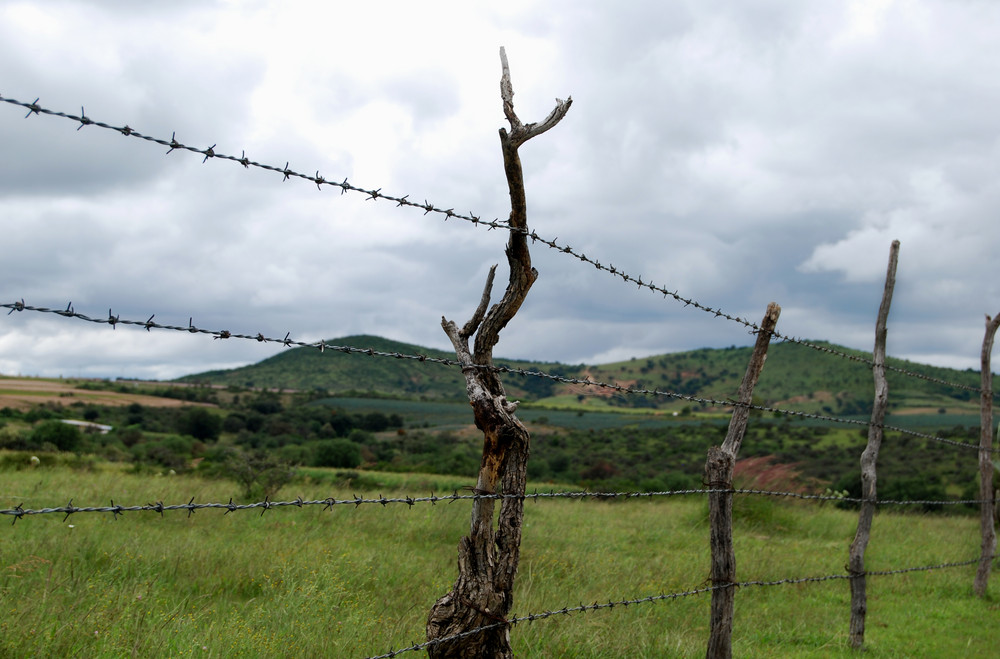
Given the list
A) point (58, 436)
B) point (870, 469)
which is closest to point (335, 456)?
point (58, 436)

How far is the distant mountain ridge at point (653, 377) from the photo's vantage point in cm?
5625

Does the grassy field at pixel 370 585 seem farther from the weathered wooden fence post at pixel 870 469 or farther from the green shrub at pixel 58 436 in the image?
the green shrub at pixel 58 436

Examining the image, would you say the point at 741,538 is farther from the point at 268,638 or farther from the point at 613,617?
the point at 268,638

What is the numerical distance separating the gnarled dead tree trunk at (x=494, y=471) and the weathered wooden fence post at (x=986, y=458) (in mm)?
7317

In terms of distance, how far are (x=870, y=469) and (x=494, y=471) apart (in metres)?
4.66

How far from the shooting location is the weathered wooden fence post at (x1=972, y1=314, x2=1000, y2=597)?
8.64 m

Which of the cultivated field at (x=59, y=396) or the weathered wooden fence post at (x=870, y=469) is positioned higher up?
the weathered wooden fence post at (x=870, y=469)

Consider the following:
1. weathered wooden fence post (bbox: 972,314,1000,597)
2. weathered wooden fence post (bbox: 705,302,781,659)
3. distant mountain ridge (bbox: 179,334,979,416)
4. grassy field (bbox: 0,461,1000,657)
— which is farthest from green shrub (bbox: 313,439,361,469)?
distant mountain ridge (bbox: 179,334,979,416)

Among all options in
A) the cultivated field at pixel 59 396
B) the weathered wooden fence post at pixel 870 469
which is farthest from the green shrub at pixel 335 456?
the cultivated field at pixel 59 396

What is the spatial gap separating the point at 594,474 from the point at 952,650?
1004 inches

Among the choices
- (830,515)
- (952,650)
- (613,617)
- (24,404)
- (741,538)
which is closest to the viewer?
(613,617)

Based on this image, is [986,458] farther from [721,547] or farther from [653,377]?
[653,377]

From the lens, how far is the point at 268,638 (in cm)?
475

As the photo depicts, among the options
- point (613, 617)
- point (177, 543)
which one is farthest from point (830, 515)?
point (177, 543)
